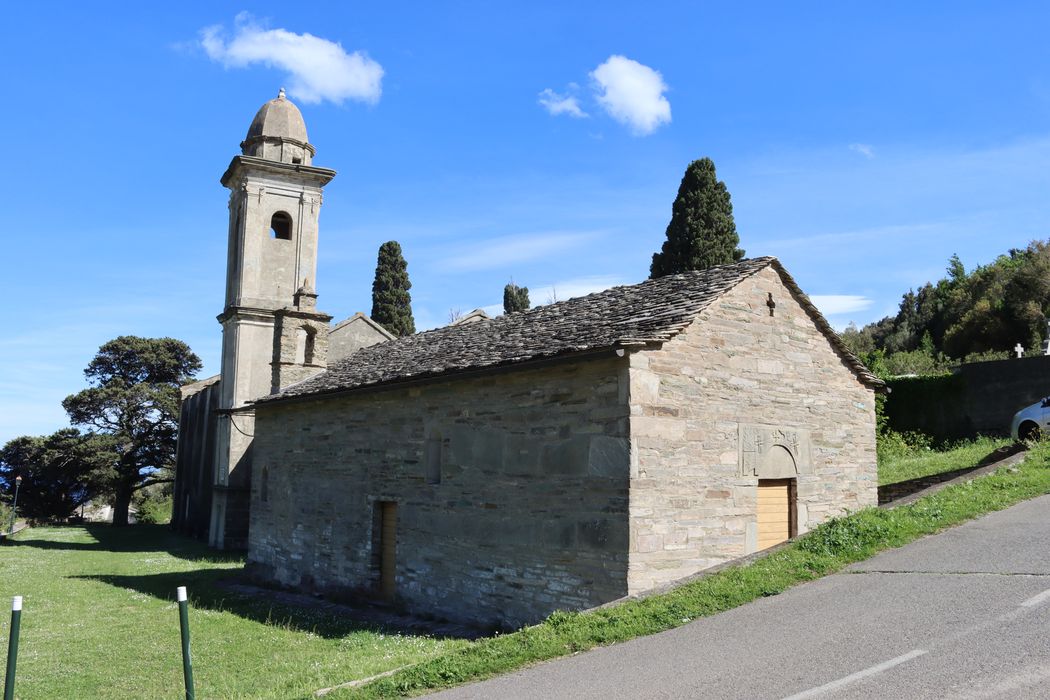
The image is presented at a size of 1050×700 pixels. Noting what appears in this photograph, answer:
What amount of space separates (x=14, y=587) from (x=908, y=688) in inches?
792

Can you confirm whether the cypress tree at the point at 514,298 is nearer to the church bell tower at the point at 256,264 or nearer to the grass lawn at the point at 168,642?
the church bell tower at the point at 256,264

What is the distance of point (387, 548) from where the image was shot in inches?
587

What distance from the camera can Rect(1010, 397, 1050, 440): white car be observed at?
17.3 m

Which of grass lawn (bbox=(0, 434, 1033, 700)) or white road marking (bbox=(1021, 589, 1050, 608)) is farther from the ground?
white road marking (bbox=(1021, 589, 1050, 608))

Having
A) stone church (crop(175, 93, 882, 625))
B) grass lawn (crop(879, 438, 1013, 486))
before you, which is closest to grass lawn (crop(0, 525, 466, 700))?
stone church (crop(175, 93, 882, 625))

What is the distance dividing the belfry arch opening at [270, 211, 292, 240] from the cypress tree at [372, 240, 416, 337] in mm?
9403

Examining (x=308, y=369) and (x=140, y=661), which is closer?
(x=140, y=661)

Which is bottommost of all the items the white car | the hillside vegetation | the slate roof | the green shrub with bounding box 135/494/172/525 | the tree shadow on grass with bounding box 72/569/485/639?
the green shrub with bounding box 135/494/172/525

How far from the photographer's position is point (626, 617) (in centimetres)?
820

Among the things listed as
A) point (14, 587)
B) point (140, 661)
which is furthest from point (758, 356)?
point (14, 587)

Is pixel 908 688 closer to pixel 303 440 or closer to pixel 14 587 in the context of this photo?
pixel 303 440

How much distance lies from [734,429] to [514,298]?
38294 millimetres

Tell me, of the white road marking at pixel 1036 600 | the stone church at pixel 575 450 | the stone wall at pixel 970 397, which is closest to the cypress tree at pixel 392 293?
the stone church at pixel 575 450

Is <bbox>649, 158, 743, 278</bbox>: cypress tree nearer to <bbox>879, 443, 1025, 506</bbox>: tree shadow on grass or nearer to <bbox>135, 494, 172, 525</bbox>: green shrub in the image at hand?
<bbox>879, 443, 1025, 506</bbox>: tree shadow on grass
